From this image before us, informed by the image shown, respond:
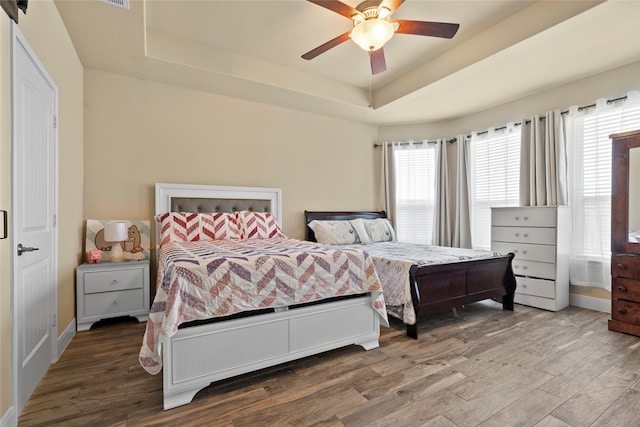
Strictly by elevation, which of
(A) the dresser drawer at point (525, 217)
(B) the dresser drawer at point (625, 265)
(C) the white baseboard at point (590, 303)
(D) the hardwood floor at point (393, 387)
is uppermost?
(A) the dresser drawer at point (525, 217)

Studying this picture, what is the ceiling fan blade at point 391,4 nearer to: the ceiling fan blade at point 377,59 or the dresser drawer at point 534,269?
the ceiling fan blade at point 377,59

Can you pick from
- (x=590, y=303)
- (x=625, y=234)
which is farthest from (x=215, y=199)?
(x=590, y=303)

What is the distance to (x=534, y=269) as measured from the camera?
3.49 metres

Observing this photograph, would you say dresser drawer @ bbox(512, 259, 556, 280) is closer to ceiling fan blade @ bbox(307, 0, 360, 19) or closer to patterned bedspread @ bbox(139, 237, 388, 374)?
patterned bedspread @ bbox(139, 237, 388, 374)

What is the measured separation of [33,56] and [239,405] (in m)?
2.34

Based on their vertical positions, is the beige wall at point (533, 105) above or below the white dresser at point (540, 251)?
above

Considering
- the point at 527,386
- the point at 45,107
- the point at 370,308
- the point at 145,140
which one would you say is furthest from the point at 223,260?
the point at 145,140

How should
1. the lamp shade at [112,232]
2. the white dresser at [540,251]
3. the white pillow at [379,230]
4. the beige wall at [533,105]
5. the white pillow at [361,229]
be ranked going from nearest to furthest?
the lamp shade at [112,232] → the beige wall at [533,105] → the white dresser at [540,251] → the white pillow at [361,229] → the white pillow at [379,230]

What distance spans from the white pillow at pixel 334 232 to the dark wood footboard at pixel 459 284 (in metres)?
1.56

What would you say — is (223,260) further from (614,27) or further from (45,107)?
(614,27)

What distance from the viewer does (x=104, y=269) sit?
2824mm

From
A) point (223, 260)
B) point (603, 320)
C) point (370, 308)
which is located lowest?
point (603, 320)

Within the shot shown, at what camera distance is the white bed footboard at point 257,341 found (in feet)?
5.50

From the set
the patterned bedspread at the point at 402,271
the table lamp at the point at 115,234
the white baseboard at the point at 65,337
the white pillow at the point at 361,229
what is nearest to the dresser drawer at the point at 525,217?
the patterned bedspread at the point at 402,271
